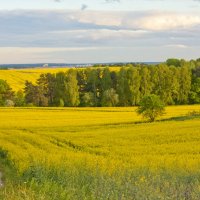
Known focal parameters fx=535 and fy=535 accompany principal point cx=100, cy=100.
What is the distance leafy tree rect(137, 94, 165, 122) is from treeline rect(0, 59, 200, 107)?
32.7m

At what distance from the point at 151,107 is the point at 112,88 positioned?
36058mm

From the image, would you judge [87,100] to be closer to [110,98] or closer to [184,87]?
[110,98]

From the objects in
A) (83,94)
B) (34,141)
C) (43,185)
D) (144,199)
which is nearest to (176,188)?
(144,199)

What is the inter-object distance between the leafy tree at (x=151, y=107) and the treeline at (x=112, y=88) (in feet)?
107

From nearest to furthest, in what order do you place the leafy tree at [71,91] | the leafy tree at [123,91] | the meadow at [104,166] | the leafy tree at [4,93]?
the meadow at [104,166] < the leafy tree at [123,91] < the leafy tree at [71,91] < the leafy tree at [4,93]

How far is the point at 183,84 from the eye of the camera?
89.4m

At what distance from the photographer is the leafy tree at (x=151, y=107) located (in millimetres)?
51312

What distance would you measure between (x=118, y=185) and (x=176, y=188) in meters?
1.25

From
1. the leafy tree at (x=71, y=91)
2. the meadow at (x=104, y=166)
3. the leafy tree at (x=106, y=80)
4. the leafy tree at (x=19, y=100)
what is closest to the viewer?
the meadow at (x=104, y=166)

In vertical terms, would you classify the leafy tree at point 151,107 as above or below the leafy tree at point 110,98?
above

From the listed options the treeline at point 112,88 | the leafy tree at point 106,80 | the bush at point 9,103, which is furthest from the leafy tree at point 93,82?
the bush at point 9,103

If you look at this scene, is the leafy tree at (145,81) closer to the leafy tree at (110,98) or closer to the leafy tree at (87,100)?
the leafy tree at (110,98)

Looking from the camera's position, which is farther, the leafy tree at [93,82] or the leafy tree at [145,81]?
the leafy tree at [93,82]

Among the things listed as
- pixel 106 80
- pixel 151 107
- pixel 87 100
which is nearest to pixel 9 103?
pixel 87 100
